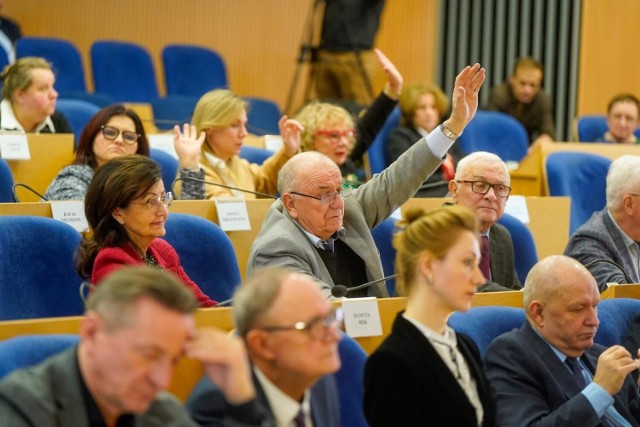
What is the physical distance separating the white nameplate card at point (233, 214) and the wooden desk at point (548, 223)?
130 centimetres

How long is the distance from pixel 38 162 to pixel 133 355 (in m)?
2.93

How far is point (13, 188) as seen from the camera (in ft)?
12.7

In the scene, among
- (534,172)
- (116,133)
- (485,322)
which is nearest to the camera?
(485,322)

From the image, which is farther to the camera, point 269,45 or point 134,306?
point 269,45

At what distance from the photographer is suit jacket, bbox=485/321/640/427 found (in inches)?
104

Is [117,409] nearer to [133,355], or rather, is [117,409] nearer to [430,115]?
[133,355]

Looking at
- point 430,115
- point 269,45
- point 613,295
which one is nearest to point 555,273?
point 613,295

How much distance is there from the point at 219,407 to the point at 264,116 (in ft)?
18.3

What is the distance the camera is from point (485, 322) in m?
2.88

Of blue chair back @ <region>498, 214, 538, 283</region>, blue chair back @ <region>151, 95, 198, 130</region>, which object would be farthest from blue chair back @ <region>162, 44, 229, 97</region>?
blue chair back @ <region>498, 214, 538, 283</region>

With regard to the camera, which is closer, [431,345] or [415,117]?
[431,345]

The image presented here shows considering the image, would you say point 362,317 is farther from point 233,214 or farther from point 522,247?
point 522,247

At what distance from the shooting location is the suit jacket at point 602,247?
386 cm

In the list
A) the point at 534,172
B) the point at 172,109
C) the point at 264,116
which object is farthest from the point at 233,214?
the point at 264,116
